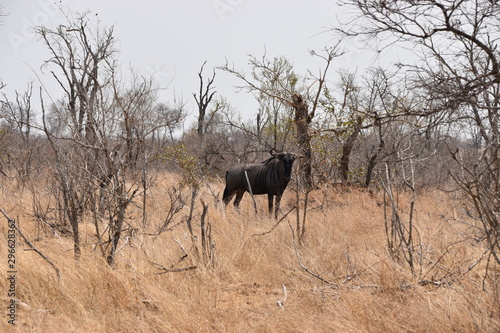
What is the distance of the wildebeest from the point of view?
8367 mm

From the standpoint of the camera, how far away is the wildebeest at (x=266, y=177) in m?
8.37

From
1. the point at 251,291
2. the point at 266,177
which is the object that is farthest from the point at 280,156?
the point at 251,291

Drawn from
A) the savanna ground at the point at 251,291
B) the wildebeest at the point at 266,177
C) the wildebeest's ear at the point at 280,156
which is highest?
the wildebeest's ear at the point at 280,156

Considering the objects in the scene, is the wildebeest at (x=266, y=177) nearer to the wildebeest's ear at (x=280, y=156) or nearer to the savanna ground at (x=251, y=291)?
the wildebeest's ear at (x=280, y=156)

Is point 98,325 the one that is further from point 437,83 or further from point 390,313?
point 437,83

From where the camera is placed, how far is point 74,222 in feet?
14.8

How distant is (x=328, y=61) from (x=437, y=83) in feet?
7.71

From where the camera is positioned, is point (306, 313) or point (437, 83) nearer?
point (306, 313)

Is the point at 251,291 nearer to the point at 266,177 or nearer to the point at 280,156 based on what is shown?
the point at 280,156

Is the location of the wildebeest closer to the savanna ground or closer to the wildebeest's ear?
the wildebeest's ear

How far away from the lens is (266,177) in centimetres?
923

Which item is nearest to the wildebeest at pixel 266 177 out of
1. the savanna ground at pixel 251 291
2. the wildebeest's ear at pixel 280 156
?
the wildebeest's ear at pixel 280 156

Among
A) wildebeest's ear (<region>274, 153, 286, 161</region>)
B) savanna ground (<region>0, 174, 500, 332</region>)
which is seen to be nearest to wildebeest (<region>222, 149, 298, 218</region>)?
wildebeest's ear (<region>274, 153, 286, 161</region>)

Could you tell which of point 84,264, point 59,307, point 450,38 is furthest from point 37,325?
point 450,38
